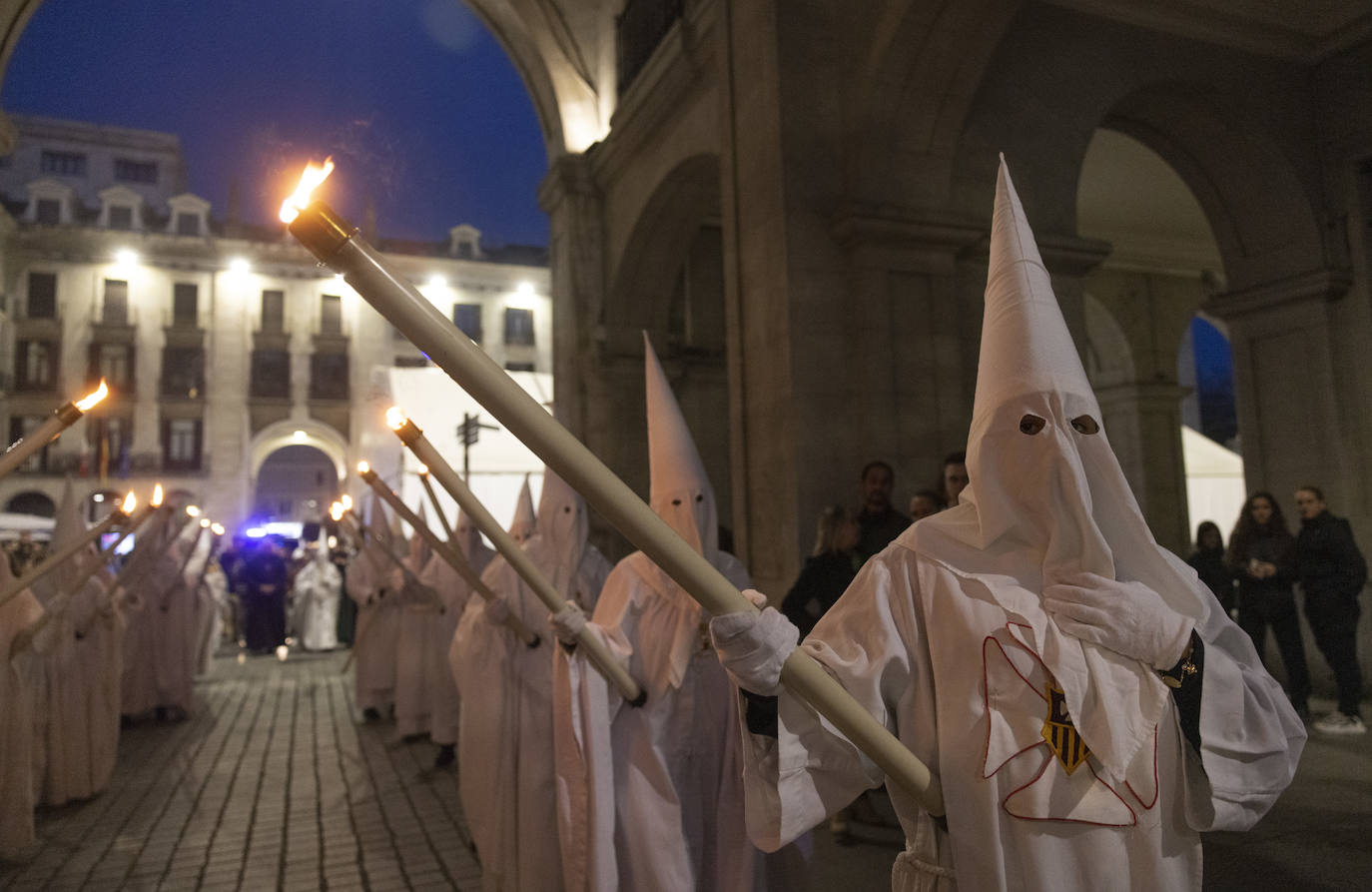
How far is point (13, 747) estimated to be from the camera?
5.20m

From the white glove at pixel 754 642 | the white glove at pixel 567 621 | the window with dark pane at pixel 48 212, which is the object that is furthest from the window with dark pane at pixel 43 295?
the white glove at pixel 754 642

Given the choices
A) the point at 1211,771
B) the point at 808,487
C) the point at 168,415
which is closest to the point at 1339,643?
the point at 808,487

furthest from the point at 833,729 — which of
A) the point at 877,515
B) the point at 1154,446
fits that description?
the point at 1154,446

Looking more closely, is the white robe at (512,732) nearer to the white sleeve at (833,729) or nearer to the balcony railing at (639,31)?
the white sleeve at (833,729)

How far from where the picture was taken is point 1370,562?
8.02 m

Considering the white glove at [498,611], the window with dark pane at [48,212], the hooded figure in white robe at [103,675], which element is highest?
the window with dark pane at [48,212]

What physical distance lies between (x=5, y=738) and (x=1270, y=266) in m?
10.9

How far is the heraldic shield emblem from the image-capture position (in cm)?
174

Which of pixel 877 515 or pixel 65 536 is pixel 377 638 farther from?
pixel 877 515

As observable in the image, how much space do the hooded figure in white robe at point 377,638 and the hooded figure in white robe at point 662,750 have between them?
20.8ft

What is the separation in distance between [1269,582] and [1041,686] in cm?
640

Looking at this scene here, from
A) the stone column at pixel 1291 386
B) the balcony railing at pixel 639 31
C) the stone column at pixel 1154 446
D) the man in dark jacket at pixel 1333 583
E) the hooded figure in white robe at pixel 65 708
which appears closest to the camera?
the hooded figure in white robe at pixel 65 708

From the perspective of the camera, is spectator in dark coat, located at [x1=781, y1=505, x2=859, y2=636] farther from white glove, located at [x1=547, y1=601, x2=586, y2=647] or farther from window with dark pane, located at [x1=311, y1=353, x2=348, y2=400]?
window with dark pane, located at [x1=311, y1=353, x2=348, y2=400]

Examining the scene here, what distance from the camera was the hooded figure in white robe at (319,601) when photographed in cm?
1538
